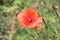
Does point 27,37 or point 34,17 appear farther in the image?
point 27,37

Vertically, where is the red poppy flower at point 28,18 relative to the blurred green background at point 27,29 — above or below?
above

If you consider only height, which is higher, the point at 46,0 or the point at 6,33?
the point at 46,0

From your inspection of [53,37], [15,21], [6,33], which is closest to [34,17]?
[53,37]

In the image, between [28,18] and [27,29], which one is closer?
[28,18]

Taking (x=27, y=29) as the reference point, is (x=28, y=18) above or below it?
above

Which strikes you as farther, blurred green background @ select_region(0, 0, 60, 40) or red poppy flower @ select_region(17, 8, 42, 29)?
blurred green background @ select_region(0, 0, 60, 40)

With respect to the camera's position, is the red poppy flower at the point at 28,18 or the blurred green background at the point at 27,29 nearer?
the red poppy flower at the point at 28,18

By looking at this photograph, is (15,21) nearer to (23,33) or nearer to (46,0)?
(23,33)

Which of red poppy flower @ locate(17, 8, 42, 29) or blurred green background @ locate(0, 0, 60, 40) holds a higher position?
red poppy flower @ locate(17, 8, 42, 29)
